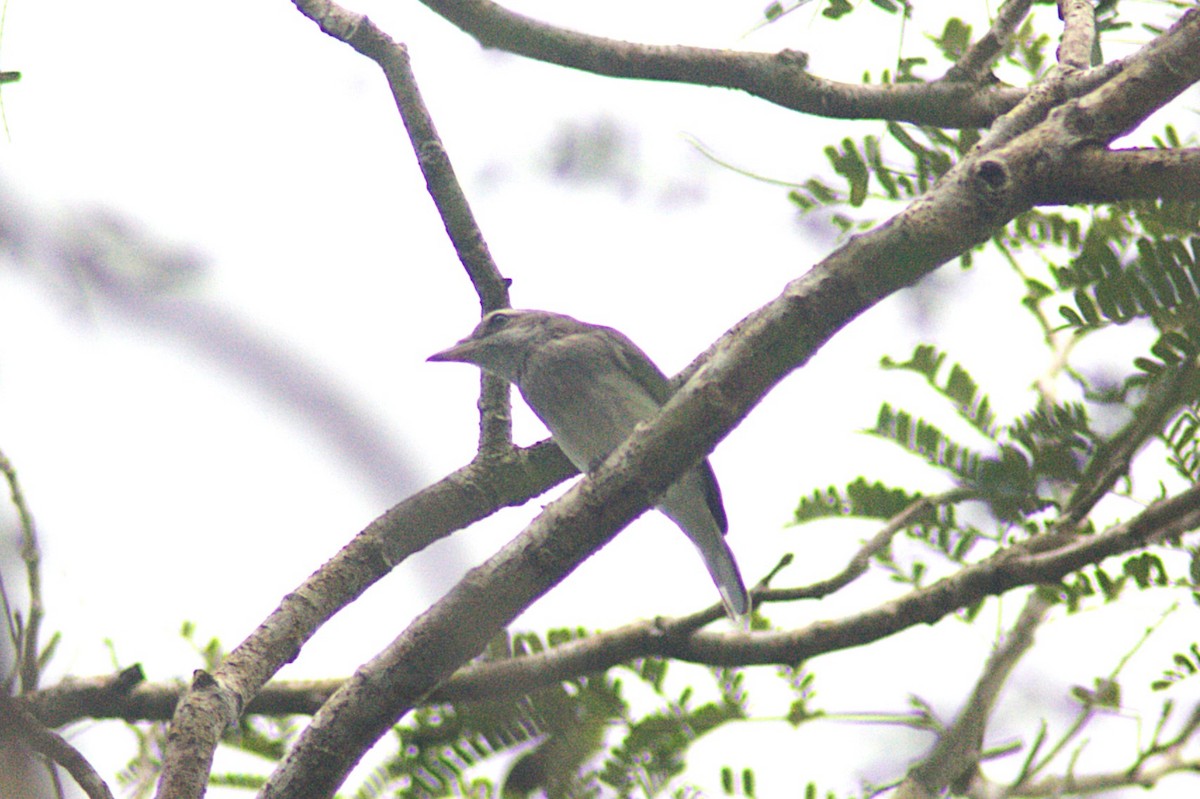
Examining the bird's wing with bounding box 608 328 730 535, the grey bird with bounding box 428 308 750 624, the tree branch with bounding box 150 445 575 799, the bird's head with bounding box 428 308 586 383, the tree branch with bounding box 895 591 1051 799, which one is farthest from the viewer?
the bird's wing with bounding box 608 328 730 535

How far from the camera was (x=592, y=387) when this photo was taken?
22.0 feet

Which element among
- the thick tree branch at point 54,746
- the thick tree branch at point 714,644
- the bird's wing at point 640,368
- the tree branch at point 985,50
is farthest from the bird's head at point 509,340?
the thick tree branch at point 54,746

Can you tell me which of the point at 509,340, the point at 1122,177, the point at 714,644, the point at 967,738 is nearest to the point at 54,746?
the point at 967,738

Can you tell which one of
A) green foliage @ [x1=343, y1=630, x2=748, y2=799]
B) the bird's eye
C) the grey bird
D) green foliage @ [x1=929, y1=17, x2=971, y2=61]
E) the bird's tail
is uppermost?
green foliage @ [x1=929, y1=17, x2=971, y2=61]

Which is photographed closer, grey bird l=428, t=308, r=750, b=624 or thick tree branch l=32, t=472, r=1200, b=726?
thick tree branch l=32, t=472, r=1200, b=726

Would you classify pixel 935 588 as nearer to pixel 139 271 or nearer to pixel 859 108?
pixel 859 108

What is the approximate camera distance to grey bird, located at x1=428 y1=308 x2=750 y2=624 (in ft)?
21.0

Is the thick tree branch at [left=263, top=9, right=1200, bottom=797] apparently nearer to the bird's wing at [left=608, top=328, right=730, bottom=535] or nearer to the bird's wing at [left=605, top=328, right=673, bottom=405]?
the bird's wing at [left=608, top=328, right=730, bottom=535]

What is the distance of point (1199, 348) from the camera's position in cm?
328

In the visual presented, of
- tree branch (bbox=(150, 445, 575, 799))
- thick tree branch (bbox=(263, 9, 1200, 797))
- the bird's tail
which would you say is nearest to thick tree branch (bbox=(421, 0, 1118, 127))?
thick tree branch (bbox=(263, 9, 1200, 797))

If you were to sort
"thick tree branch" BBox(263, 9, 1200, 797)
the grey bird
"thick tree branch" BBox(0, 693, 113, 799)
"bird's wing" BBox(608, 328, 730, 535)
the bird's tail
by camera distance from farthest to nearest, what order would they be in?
"bird's wing" BBox(608, 328, 730, 535) < the bird's tail < the grey bird < "thick tree branch" BBox(263, 9, 1200, 797) < "thick tree branch" BBox(0, 693, 113, 799)

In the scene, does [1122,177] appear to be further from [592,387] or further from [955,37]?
[592,387]

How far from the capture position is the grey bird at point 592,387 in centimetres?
641

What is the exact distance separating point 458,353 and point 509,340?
1.35 ft
